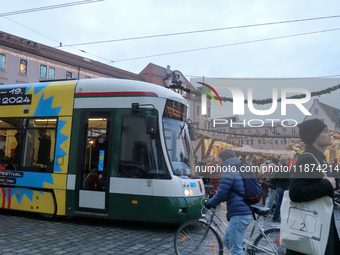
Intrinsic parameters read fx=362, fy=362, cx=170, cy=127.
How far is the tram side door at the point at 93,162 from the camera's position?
7.64 metres

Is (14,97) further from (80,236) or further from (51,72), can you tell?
(51,72)

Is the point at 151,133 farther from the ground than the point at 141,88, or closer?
closer

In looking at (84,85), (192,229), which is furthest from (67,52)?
(192,229)

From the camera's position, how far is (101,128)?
311 inches

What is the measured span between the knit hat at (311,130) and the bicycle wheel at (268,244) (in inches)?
78.4

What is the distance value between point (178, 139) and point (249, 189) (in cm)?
363

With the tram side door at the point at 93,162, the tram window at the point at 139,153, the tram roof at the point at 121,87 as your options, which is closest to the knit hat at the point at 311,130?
the tram window at the point at 139,153

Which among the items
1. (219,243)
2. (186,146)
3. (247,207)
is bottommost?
(219,243)

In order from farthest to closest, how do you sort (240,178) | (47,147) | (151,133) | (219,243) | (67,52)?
1. (67,52)
2. (47,147)
3. (151,133)
4. (219,243)
5. (240,178)

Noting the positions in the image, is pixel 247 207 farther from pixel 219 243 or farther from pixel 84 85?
pixel 84 85

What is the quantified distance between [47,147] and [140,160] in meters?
2.36

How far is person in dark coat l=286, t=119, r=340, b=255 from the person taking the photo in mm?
2678

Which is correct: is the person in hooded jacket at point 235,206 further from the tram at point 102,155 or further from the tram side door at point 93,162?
the tram side door at point 93,162

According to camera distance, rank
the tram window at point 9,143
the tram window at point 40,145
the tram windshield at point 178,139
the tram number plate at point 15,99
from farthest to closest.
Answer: the tram number plate at point 15,99 < the tram window at point 9,143 < the tram window at point 40,145 < the tram windshield at point 178,139
